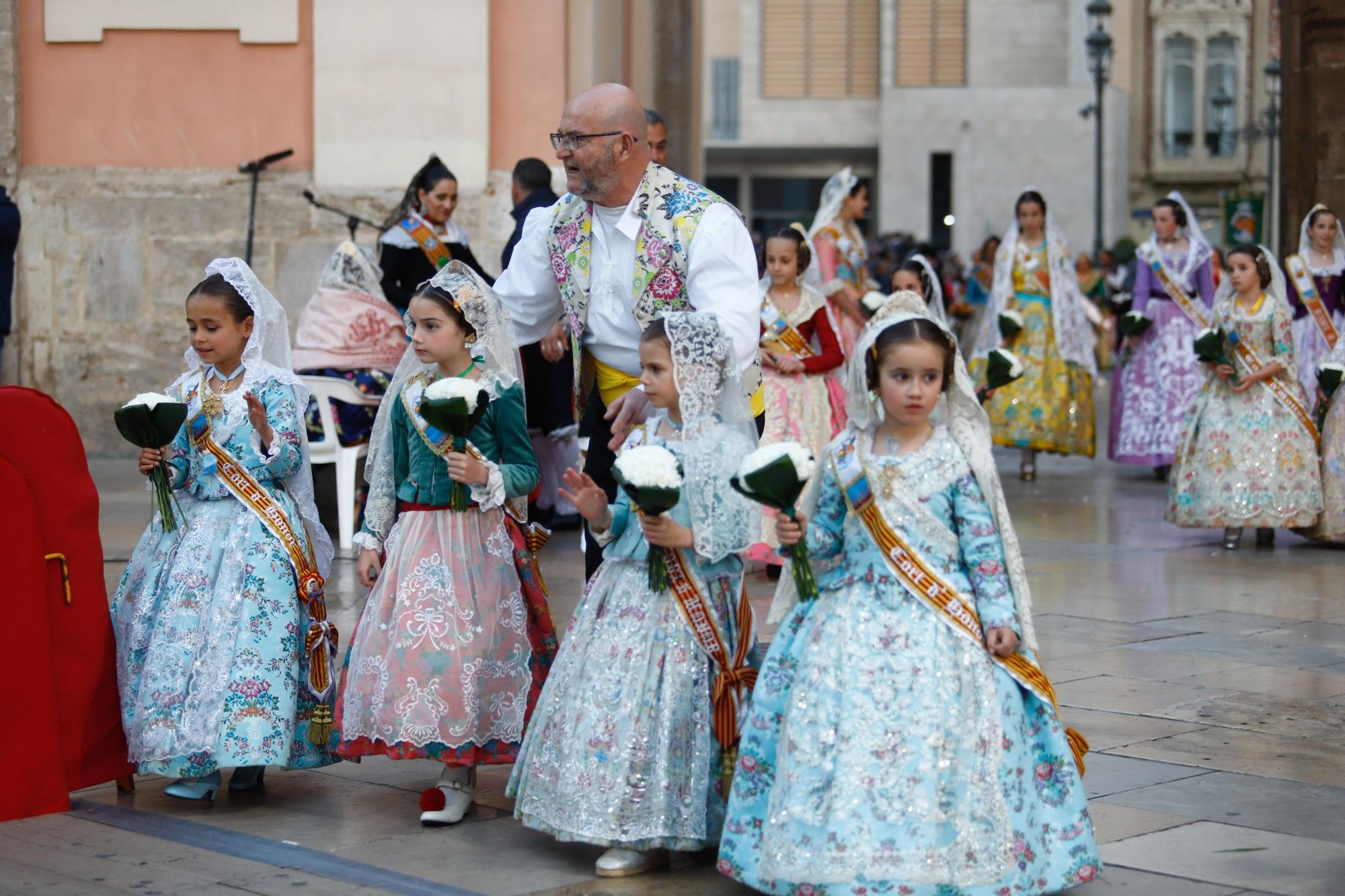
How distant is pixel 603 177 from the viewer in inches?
216

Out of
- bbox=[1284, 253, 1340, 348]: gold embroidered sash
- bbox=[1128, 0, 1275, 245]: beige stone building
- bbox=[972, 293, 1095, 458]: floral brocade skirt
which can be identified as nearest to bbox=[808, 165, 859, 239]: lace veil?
bbox=[972, 293, 1095, 458]: floral brocade skirt

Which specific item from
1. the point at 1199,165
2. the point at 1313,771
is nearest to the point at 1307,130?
the point at 1313,771

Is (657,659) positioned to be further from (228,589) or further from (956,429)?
(228,589)

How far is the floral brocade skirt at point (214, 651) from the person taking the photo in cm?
526

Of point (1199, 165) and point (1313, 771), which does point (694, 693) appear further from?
point (1199, 165)

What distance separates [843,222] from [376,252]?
3087 millimetres

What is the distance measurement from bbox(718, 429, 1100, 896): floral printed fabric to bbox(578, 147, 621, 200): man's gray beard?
1276mm

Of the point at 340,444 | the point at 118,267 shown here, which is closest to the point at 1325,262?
the point at 340,444

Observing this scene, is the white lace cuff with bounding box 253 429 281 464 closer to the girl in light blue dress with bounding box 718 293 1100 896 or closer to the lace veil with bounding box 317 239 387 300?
the girl in light blue dress with bounding box 718 293 1100 896

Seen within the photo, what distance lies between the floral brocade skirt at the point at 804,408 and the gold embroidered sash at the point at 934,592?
478 centimetres

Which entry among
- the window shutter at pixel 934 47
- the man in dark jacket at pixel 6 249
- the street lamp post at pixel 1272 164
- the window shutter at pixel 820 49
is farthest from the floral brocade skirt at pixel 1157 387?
the window shutter at pixel 820 49

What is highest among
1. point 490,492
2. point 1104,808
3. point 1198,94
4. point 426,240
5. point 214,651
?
point 1198,94

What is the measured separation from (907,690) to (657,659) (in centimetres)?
67

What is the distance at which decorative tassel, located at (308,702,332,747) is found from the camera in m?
5.36
